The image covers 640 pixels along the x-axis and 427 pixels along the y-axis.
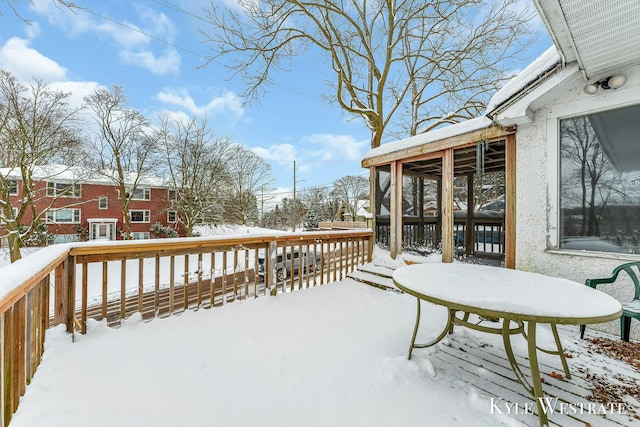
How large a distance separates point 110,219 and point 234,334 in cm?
2147

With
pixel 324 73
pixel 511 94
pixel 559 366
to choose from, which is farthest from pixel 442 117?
pixel 559 366

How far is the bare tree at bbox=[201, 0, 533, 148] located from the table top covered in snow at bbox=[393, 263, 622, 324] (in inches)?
295

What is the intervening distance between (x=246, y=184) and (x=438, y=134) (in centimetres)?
2144

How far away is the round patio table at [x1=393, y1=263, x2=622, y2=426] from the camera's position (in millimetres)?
1454

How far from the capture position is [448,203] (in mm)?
4102

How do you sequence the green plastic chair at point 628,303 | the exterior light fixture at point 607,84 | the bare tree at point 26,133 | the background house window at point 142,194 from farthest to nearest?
the background house window at point 142,194
the bare tree at point 26,133
the exterior light fixture at point 607,84
the green plastic chair at point 628,303

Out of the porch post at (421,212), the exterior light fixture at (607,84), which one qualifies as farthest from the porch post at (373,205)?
the exterior light fixture at (607,84)

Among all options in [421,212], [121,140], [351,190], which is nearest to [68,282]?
[421,212]

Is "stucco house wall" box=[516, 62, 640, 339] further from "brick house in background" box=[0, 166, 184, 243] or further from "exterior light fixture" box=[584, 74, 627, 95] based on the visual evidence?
"brick house in background" box=[0, 166, 184, 243]

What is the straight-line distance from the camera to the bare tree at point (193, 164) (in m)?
16.8

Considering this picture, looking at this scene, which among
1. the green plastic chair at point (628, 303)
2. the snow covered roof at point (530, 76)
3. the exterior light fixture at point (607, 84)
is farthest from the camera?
the snow covered roof at point (530, 76)

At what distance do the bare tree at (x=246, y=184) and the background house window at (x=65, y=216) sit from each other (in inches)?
383

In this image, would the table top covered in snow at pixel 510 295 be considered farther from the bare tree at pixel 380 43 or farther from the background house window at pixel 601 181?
the bare tree at pixel 380 43

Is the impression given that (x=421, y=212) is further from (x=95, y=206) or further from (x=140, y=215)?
(x=95, y=206)
